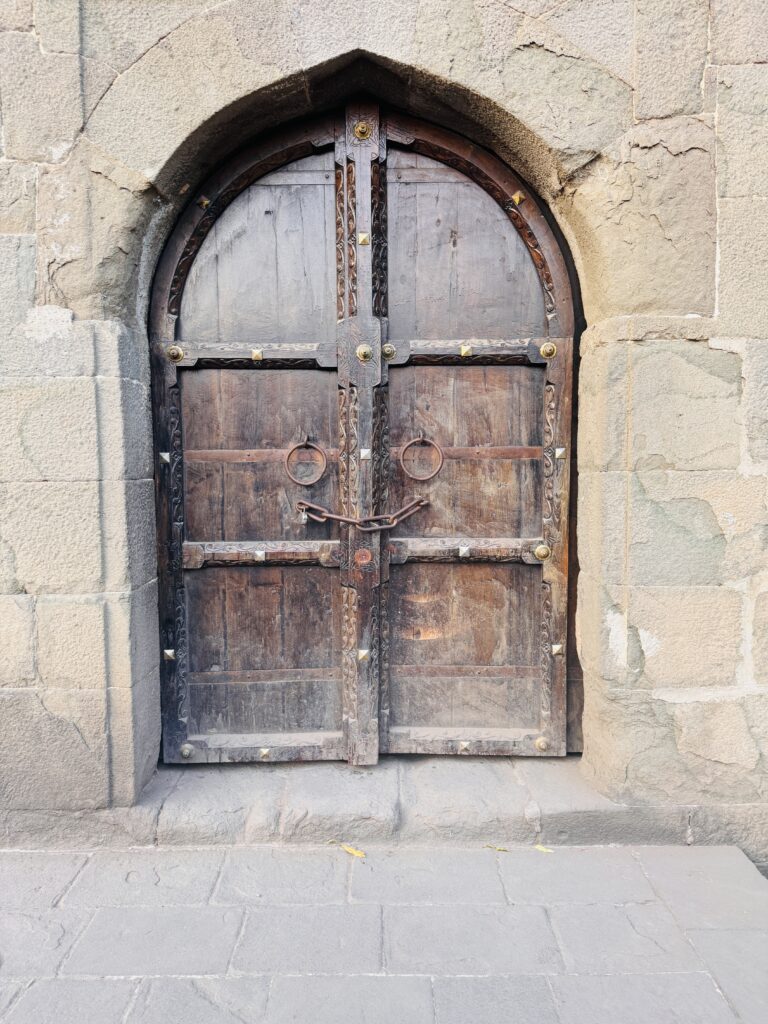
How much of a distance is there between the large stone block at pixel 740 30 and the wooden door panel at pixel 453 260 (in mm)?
791

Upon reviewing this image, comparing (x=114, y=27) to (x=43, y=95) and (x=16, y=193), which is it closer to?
(x=43, y=95)

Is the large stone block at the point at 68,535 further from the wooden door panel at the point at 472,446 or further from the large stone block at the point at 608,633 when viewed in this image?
the large stone block at the point at 608,633

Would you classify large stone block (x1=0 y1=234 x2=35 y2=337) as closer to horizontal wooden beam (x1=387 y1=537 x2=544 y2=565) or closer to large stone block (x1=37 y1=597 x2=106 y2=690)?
large stone block (x1=37 y1=597 x2=106 y2=690)

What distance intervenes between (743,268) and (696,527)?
2.70 feet

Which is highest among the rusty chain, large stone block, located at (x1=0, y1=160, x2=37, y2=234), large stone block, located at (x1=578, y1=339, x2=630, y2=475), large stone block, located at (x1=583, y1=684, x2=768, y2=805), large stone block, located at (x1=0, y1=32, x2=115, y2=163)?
large stone block, located at (x1=0, y1=32, x2=115, y2=163)

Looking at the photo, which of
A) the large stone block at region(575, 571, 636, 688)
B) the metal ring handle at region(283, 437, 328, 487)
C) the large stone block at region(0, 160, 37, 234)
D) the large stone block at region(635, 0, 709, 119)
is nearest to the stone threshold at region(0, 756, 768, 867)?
the large stone block at region(575, 571, 636, 688)

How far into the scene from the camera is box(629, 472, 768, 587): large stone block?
6.90 ft

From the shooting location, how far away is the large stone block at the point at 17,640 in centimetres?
213

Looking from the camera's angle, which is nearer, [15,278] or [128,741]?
[15,278]

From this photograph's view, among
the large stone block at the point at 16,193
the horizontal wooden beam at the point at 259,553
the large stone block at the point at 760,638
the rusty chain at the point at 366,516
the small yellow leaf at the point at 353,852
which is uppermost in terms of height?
the large stone block at the point at 16,193

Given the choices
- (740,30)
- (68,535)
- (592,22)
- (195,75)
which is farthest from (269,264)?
(740,30)

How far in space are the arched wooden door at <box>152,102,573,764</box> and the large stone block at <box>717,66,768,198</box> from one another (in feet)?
1.86

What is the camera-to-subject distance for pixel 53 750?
2.16 m

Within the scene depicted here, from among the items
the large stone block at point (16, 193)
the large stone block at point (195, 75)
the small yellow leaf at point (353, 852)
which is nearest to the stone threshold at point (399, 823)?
the small yellow leaf at point (353, 852)
